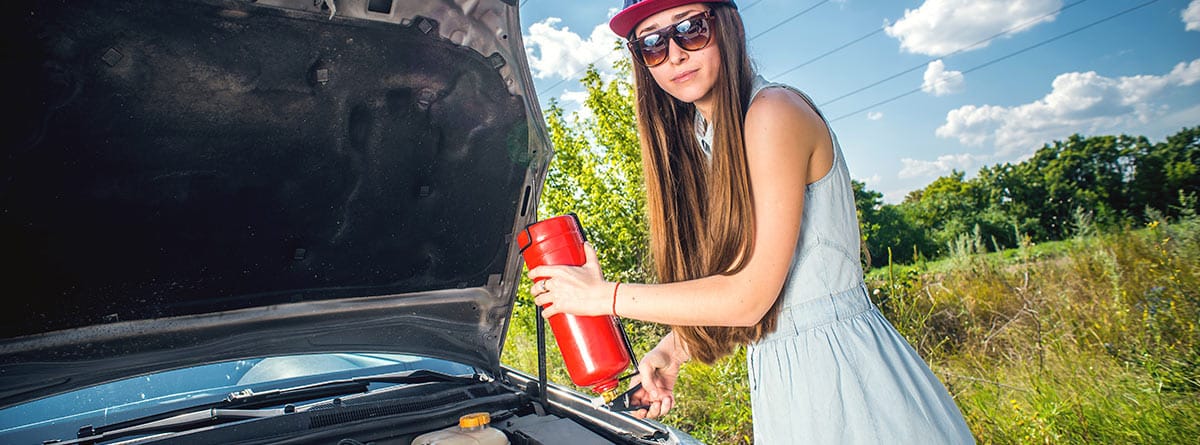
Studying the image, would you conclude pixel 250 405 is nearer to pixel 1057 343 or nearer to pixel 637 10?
pixel 637 10

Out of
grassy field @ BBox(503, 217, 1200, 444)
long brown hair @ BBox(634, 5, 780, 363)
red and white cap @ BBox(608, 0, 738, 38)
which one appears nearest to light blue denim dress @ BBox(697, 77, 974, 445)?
long brown hair @ BBox(634, 5, 780, 363)

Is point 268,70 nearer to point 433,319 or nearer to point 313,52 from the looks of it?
point 313,52

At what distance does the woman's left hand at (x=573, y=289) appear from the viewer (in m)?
1.56

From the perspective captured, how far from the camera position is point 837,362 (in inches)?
54.2

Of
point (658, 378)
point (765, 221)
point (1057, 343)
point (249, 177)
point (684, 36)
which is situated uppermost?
point (684, 36)

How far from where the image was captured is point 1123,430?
3.25 metres

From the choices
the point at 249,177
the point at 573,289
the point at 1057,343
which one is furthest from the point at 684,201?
the point at 1057,343

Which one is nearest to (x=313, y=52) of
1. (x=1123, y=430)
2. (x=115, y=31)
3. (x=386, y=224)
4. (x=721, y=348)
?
(x=115, y=31)

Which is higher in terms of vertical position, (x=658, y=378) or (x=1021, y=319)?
(x=658, y=378)

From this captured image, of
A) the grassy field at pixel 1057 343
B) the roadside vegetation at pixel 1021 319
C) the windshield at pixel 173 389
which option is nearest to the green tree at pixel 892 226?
the roadside vegetation at pixel 1021 319

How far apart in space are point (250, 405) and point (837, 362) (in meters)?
1.85

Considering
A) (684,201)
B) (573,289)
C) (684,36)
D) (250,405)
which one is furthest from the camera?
(250,405)

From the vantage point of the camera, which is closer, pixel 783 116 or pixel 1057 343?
pixel 783 116

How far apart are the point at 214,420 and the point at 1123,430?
160 inches
